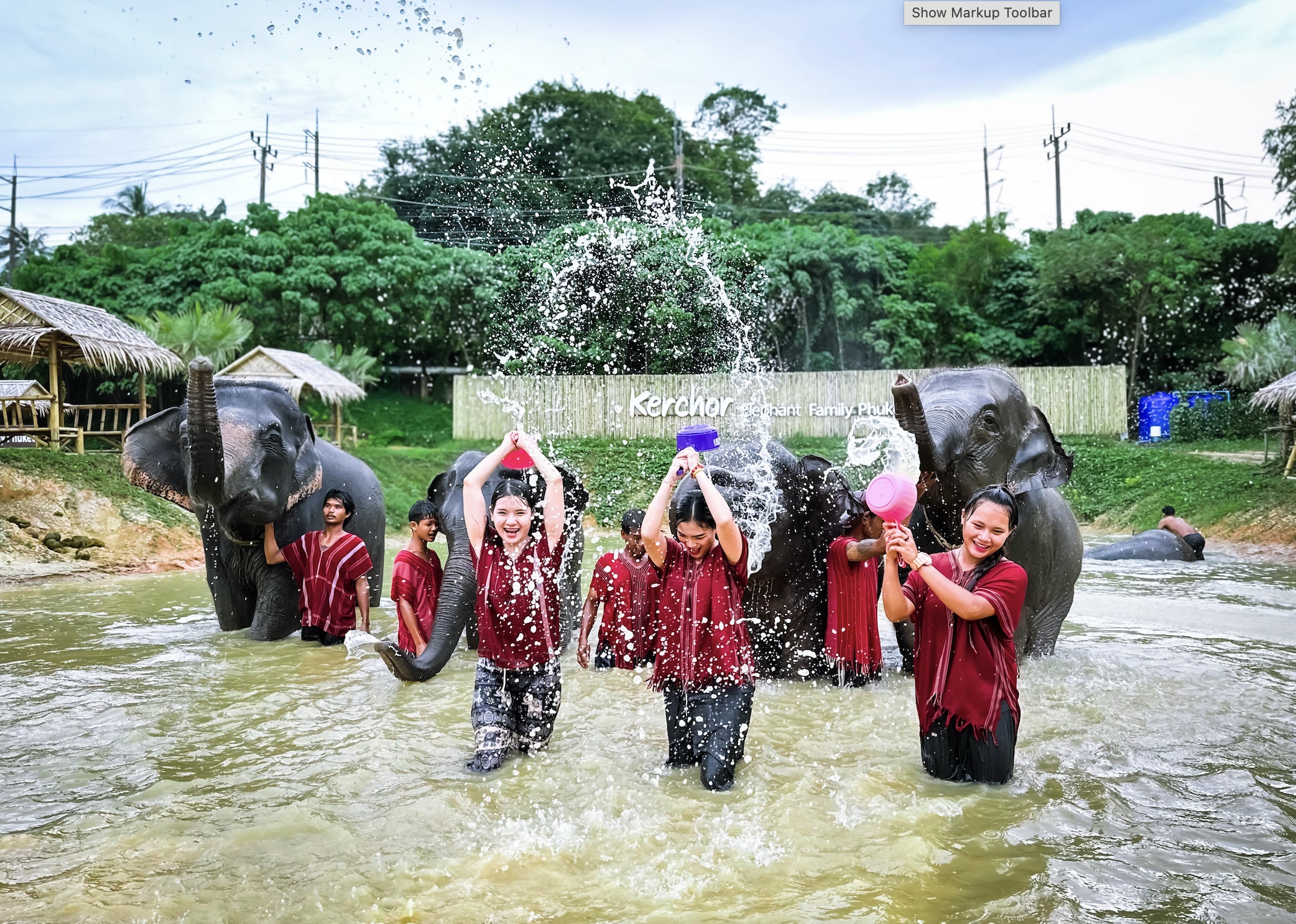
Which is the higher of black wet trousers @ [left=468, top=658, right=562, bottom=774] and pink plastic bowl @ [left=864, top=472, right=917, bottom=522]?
pink plastic bowl @ [left=864, top=472, right=917, bottom=522]

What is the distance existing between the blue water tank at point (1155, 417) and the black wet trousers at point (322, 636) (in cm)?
1972

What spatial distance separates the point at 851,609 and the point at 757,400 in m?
17.7

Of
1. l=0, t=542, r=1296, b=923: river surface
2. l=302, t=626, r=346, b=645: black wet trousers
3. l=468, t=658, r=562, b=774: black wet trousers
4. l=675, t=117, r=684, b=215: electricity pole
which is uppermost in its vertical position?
l=675, t=117, r=684, b=215: electricity pole

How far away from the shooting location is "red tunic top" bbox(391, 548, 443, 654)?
19.9 feet

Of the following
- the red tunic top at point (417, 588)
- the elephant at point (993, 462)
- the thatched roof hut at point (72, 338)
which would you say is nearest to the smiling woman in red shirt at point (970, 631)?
the elephant at point (993, 462)

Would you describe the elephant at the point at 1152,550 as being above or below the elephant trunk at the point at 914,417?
below

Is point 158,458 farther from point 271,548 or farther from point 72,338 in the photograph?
point 72,338

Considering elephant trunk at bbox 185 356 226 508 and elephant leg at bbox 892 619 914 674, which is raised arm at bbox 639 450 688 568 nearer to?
elephant leg at bbox 892 619 914 674

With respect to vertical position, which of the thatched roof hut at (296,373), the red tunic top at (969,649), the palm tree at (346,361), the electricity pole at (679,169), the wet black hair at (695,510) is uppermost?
the electricity pole at (679,169)

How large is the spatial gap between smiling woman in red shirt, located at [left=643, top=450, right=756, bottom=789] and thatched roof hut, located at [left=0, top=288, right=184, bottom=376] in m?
14.0

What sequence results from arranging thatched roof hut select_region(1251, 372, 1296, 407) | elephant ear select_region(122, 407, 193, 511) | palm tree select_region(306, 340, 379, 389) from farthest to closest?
palm tree select_region(306, 340, 379, 389), thatched roof hut select_region(1251, 372, 1296, 407), elephant ear select_region(122, 407, 193, 511)

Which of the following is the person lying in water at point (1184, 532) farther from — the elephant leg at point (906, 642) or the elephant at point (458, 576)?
the elephant at point (458, 576)

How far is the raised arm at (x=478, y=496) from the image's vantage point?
4227mm

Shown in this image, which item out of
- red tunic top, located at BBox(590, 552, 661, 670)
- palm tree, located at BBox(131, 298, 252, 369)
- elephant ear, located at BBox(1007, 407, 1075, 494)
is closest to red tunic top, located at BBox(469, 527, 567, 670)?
red tunic top, located at BBox(590, 552, 661, 670)
